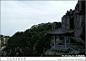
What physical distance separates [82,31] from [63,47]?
20.9 ft

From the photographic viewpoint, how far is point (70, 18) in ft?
74.6

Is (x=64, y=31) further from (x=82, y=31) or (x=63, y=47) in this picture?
(x=82, y=31)

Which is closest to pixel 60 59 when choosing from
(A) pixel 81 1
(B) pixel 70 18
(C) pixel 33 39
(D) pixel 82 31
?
(D) pixel 82 31

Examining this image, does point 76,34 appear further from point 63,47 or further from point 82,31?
point 63,47

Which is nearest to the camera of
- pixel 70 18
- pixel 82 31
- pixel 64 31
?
pixel 64 31

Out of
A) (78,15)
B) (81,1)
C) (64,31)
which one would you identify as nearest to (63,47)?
(64,31)

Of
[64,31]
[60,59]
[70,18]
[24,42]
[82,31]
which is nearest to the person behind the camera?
[60,59]

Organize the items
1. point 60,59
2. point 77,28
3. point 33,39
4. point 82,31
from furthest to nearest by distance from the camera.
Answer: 1. point 33,39
2. point 77,28
3. point 82,31
4. point 60,59

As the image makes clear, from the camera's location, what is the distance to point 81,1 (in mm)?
19047

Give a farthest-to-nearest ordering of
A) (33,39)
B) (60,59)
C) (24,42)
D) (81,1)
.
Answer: (24,42) → (33,39) → (81,1) → (60,59)

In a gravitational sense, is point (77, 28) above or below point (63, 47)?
above

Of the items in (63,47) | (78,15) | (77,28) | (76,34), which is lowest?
(63,47)

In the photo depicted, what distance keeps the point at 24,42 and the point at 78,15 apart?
37223 millimetres

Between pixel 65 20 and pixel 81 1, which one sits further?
pixel 65 20
